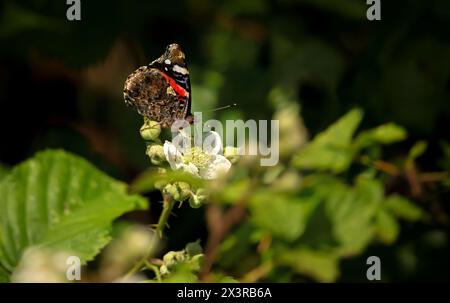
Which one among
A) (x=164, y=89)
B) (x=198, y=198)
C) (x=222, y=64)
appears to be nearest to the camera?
(x=198, y=198)

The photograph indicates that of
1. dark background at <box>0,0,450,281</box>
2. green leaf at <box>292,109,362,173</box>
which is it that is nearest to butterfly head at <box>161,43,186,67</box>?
green leaf at <box>292,109,362,173</box>

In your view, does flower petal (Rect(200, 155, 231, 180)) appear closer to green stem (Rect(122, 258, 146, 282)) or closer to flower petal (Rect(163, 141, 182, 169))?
flower petal (Rect(163, 141, 182, 169))

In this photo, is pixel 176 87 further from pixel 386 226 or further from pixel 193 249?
pixel 386 226

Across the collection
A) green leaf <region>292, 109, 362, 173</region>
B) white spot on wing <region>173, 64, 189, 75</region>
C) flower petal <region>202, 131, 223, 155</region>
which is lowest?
flower petal <region>202, 131, 223, 155</region>

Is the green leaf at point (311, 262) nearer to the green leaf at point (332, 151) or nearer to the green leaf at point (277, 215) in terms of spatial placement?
the green leaf at point (277, 215)

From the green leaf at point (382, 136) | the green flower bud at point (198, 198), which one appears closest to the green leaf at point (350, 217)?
the green leaf at point (382, 136)

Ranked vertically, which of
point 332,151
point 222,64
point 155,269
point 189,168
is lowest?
point 155,269

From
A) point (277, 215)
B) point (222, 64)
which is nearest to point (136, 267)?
point (277, 215)
